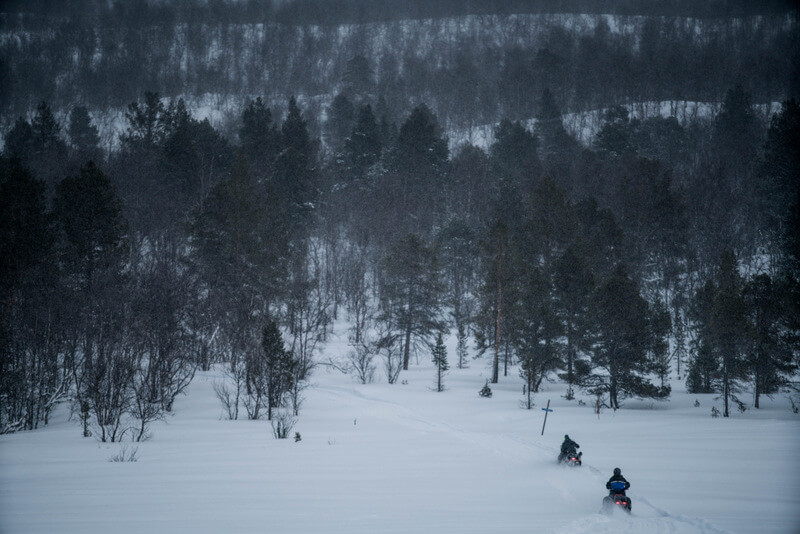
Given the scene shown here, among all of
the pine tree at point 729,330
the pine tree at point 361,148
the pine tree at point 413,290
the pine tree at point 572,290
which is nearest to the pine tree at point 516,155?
the pine tree at point 361,148

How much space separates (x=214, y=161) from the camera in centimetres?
4656

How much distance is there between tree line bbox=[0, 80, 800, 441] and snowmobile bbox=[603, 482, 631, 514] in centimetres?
1486

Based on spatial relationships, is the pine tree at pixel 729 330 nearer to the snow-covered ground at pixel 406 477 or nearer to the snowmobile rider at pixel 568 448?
the snow-covered ground at pixel 406 477

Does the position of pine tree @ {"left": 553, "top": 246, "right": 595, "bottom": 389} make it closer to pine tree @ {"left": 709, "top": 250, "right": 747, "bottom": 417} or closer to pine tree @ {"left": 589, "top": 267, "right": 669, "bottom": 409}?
pine tree @ {"left": 589, "top": 267, "right": 669, "bottom": 409}

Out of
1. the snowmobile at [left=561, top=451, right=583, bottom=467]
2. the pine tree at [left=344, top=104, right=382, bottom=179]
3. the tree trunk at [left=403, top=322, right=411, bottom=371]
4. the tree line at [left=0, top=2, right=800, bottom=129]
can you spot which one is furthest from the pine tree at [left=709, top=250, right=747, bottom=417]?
the tree line at [left=0, top=2, right=800, bottom=129]

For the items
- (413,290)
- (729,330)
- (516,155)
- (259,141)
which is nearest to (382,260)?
(413,290)

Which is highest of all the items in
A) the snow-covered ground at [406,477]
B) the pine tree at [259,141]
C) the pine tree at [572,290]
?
the pine tree at [259,141]

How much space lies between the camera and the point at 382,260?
133 feet

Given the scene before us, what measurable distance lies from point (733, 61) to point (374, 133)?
78297mm

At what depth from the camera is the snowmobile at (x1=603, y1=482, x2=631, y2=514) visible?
29.5ft

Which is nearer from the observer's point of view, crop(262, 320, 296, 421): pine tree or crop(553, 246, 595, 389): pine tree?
crop(262, 320, 296, 421): pine tree

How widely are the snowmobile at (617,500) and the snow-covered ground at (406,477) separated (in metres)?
0.30

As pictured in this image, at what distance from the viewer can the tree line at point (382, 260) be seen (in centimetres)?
2319

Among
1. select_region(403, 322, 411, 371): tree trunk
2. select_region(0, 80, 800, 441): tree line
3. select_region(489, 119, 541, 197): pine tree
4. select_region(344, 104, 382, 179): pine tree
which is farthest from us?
select_region(489, 119, 541, 197): pine tree
